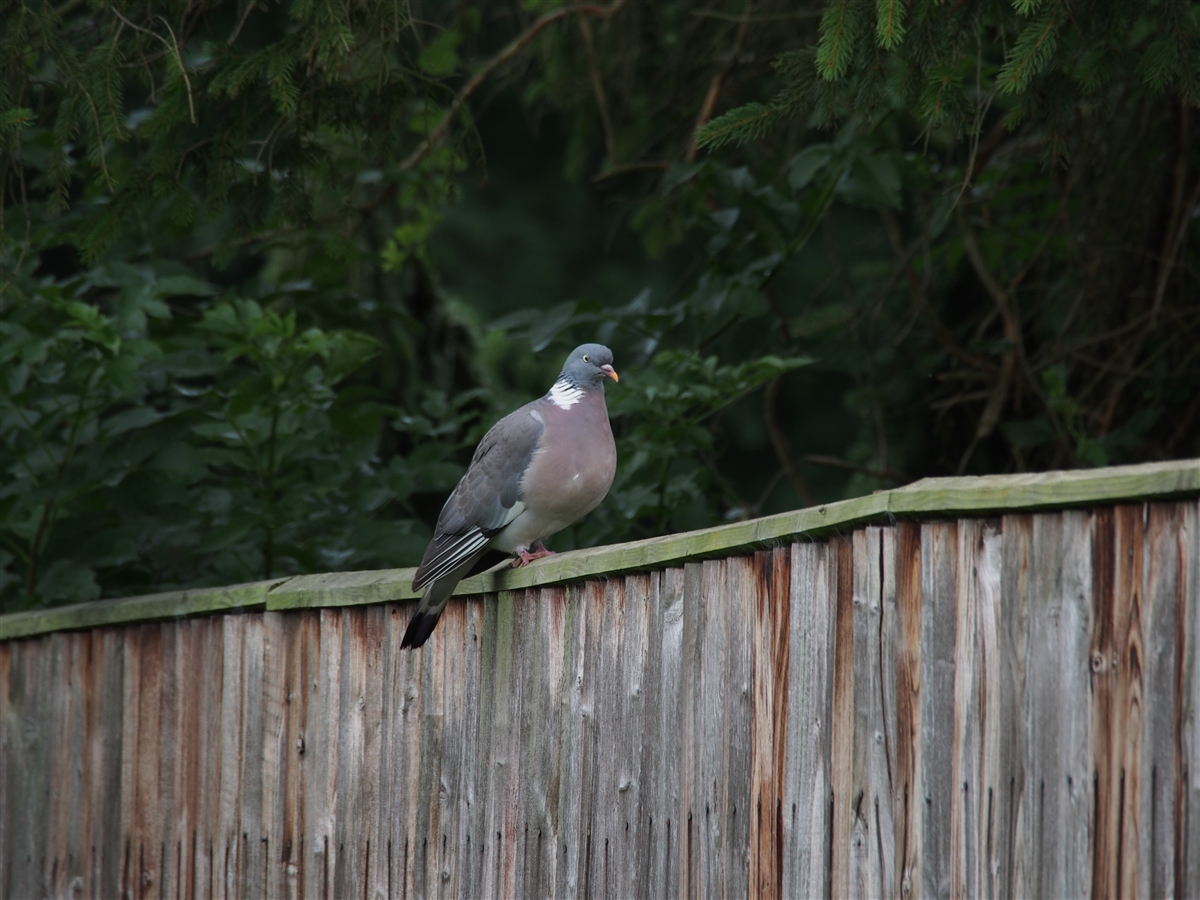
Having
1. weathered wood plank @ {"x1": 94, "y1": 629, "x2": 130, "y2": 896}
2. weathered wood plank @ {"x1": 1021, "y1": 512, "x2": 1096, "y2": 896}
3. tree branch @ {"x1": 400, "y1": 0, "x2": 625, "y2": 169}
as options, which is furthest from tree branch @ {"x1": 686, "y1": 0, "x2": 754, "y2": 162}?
weathered wood plank @ {"x1": 1021, "y1": 512, "x2": 1096, "y2": 896}

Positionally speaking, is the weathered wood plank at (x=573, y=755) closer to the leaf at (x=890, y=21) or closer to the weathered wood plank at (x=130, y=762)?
the leaf at (x=890, y=21)

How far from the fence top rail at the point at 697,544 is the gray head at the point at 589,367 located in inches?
31.9

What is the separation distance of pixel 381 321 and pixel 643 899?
13.0 ft

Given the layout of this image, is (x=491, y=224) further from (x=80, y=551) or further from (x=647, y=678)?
(x=647, y=678)

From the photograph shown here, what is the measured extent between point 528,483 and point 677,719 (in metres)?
1.05

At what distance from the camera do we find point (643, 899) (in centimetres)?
271

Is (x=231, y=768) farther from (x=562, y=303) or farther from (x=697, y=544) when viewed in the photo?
(x=562, y=303)

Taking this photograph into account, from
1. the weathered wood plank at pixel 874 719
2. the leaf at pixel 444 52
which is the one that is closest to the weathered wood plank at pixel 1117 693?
the weathered wood plank at pixel 874 719

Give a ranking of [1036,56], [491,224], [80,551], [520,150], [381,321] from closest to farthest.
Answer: [1036,56] → [80,551] → [381,321] → [491,224] → [520,150]

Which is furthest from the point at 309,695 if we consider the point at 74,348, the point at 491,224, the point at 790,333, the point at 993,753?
the point at 491,224

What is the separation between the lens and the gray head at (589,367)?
391cm

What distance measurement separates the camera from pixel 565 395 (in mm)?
3836

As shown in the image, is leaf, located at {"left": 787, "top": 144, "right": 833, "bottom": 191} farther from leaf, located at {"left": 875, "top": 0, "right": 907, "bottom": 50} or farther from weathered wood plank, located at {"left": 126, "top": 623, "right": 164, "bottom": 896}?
weathered wood plank, located at {"left": 126, "top": 623, "right": 164, "bottom": 896}

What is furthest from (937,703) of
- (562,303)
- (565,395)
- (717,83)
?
(717,83)
